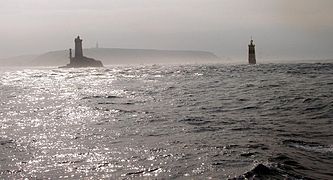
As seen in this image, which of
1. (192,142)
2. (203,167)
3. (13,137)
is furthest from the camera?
(13,137)

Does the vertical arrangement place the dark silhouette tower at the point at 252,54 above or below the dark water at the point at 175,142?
above

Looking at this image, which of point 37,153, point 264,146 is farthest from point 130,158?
point 264,146

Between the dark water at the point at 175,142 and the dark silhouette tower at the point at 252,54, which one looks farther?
the dark silhouette tower at the point at 252,54

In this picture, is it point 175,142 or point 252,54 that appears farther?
point 252,54

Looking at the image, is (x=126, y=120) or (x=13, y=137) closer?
(x=13, y=137)

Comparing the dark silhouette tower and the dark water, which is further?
the dark silhouette tower

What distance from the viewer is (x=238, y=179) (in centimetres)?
1091

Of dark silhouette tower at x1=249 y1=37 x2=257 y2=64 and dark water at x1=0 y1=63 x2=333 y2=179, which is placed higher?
dark silhouette tower at x1=249 y1=37 x2=257 y2=64

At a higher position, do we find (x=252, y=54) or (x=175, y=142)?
(x=252, y=54)

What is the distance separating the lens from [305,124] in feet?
64.5

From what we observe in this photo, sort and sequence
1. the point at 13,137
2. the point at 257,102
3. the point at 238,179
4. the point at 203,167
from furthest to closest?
the point at 257,102 < the point at 13,137 < the point at 203,167 < the point at 238,179

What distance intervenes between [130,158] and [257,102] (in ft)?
57.8

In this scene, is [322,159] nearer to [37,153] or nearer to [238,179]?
[238,179]

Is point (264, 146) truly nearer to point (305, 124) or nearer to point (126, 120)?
point (305, 124)
